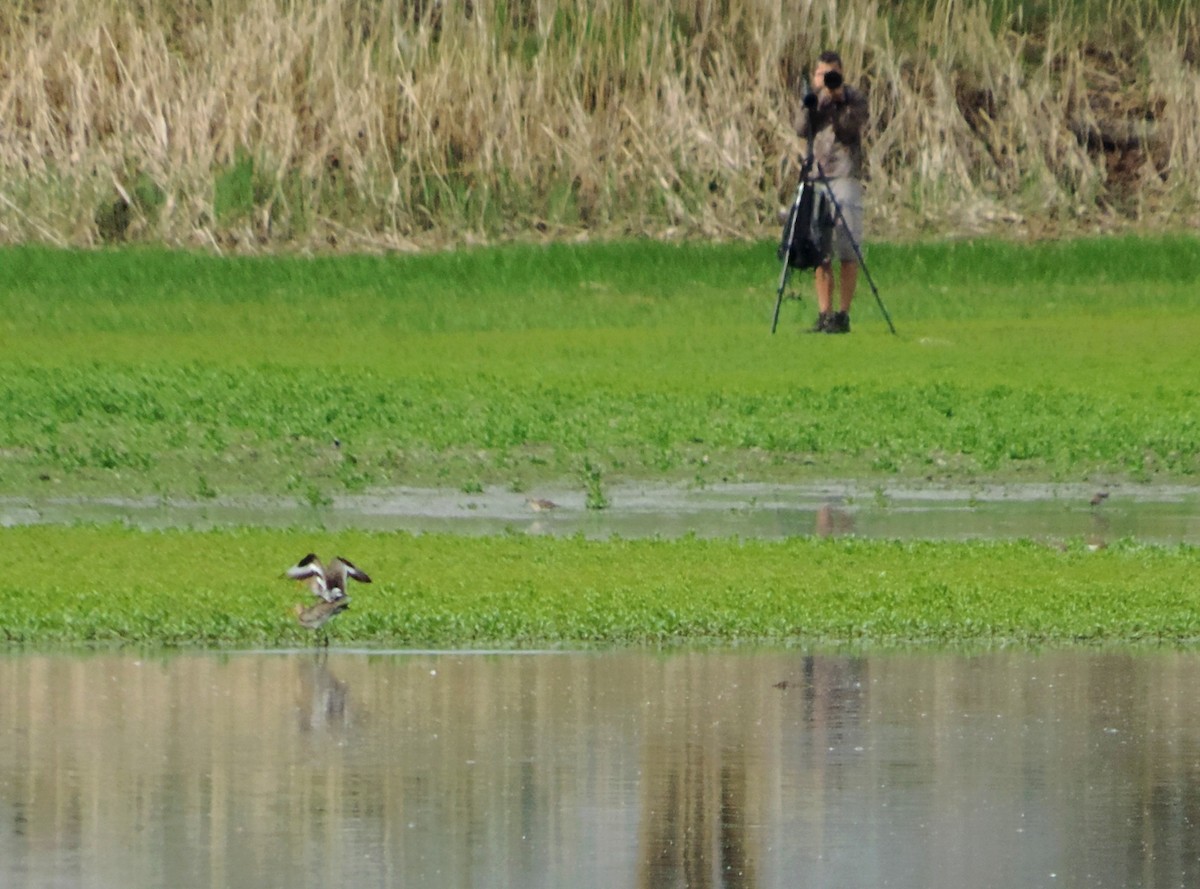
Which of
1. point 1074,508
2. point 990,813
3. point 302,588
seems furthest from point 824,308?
point 990,813

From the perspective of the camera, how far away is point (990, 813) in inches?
255

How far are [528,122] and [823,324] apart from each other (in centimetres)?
789

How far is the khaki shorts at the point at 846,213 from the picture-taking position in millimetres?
19281

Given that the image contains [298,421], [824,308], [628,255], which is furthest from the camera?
[628,255]

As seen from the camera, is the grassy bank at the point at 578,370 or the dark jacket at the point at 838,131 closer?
the grassy bank at the point at 578,370

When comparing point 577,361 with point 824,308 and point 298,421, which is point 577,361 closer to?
point 824,308

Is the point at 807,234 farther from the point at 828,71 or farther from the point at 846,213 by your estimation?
the point at 828,71

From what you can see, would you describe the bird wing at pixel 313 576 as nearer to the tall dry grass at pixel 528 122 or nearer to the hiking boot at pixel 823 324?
the hiking boot at pixel 823 324

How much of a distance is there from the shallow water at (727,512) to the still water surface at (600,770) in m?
3.20

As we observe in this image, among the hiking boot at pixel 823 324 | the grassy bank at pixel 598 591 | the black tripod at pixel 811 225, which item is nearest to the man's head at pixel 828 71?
the black tripod at pixel 811 225

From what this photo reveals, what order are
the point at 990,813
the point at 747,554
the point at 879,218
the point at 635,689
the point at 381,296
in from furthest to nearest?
1. the point at 879,218
2. the point at 381,296
3. the point at 747,554
4. the point at 635,689
5. the point at 990,813

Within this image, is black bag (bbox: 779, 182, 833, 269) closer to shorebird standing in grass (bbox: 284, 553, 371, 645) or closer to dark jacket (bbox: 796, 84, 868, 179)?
dark jacket (bbox: 796, 84, 868, 179)

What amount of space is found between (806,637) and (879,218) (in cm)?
1798

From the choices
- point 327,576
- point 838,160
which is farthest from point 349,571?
point 838,160
